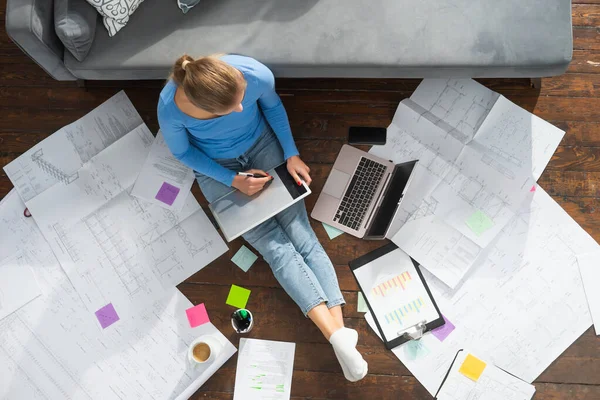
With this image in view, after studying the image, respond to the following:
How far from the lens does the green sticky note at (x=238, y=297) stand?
2109mm

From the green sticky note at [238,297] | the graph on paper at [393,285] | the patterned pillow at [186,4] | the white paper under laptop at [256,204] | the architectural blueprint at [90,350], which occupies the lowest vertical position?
the architectural blueprint at [90,350]

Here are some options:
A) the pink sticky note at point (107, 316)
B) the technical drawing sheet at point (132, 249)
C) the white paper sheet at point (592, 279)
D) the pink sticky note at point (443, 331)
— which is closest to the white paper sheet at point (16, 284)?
the technical drawing sheet at point (132, 249)

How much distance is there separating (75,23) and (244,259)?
1102 mm

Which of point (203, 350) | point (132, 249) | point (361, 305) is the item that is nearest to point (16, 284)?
point (132, 249)

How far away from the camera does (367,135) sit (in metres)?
2.16

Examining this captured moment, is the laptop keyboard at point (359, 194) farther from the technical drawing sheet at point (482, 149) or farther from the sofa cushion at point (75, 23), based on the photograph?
the sofa cushion at point (75, 23)

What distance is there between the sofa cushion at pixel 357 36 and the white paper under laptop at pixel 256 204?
44 cm

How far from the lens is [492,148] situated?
7.01 ft

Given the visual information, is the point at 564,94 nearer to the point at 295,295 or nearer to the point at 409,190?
the point at 409,190

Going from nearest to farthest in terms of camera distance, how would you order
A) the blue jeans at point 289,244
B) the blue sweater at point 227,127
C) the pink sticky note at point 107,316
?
the blue sweater at point 227,127 → the blue jeans at point 289,244 → the pink sticky note at point 107,316

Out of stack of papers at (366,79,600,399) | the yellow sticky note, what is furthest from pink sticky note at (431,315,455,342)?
the yellow sticky note

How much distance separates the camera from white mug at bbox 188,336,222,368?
197cm

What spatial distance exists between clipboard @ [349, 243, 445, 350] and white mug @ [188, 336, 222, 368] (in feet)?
2.12

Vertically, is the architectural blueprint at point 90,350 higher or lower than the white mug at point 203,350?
lower
